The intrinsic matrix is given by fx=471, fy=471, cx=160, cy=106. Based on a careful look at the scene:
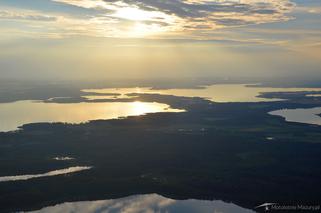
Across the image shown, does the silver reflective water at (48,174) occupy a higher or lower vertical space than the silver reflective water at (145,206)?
higher

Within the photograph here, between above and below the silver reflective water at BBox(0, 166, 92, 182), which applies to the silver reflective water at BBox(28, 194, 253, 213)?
below

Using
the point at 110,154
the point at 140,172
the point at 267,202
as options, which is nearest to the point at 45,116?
the point at 110,154

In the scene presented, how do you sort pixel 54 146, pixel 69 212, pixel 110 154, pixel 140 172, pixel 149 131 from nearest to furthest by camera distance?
1. pixel 69 212
2. pixel 140 172
3. pixel 110 154
4. pixel 54 146
5. pixel 149 131

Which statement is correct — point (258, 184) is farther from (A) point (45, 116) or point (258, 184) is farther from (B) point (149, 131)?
(A) point (45, 116)

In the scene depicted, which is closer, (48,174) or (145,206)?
(145,206)

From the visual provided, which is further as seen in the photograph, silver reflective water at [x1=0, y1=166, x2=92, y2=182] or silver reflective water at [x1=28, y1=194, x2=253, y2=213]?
silver reflective water at [x1=0, y1=166, x2=92, y2=182]

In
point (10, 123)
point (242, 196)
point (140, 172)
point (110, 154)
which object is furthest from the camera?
point (10, 123)

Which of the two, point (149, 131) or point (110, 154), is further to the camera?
point (149, 131)

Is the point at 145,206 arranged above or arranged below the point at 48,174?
below
